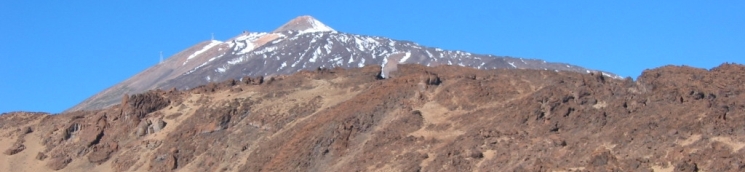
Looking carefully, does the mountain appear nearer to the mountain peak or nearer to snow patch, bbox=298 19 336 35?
snow patch, bbox=298 19 336 35

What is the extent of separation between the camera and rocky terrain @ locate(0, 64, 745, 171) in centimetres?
4241

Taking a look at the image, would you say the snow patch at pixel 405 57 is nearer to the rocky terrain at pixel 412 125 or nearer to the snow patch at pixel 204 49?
the snow patch at pixel 204 49

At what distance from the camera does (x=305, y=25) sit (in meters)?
176

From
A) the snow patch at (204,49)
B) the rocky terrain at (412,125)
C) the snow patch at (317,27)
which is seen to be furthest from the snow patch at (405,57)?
the rocky terrain at (412,125)

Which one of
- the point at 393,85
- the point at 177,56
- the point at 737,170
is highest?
the point at 177,56

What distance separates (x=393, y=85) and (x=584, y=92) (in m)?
10.7

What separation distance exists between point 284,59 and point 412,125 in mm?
93428

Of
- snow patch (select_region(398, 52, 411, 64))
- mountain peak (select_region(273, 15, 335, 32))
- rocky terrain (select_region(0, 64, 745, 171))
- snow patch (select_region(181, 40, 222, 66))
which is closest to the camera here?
rocky terrain (select_region(0, 64, 745, 171))

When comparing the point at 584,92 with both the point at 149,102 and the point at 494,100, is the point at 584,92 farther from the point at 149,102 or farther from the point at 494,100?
the point at 149,102

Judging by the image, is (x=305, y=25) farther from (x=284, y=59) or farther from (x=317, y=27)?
(x=284, y=59)

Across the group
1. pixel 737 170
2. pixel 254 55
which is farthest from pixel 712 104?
pixel 254 55

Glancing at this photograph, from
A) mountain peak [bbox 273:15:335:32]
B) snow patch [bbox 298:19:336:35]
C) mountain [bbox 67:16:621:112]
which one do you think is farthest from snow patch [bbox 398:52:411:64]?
mountain peak [bbox 273:15:335:32]

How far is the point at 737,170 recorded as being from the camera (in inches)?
1470

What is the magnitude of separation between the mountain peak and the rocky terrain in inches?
3949
